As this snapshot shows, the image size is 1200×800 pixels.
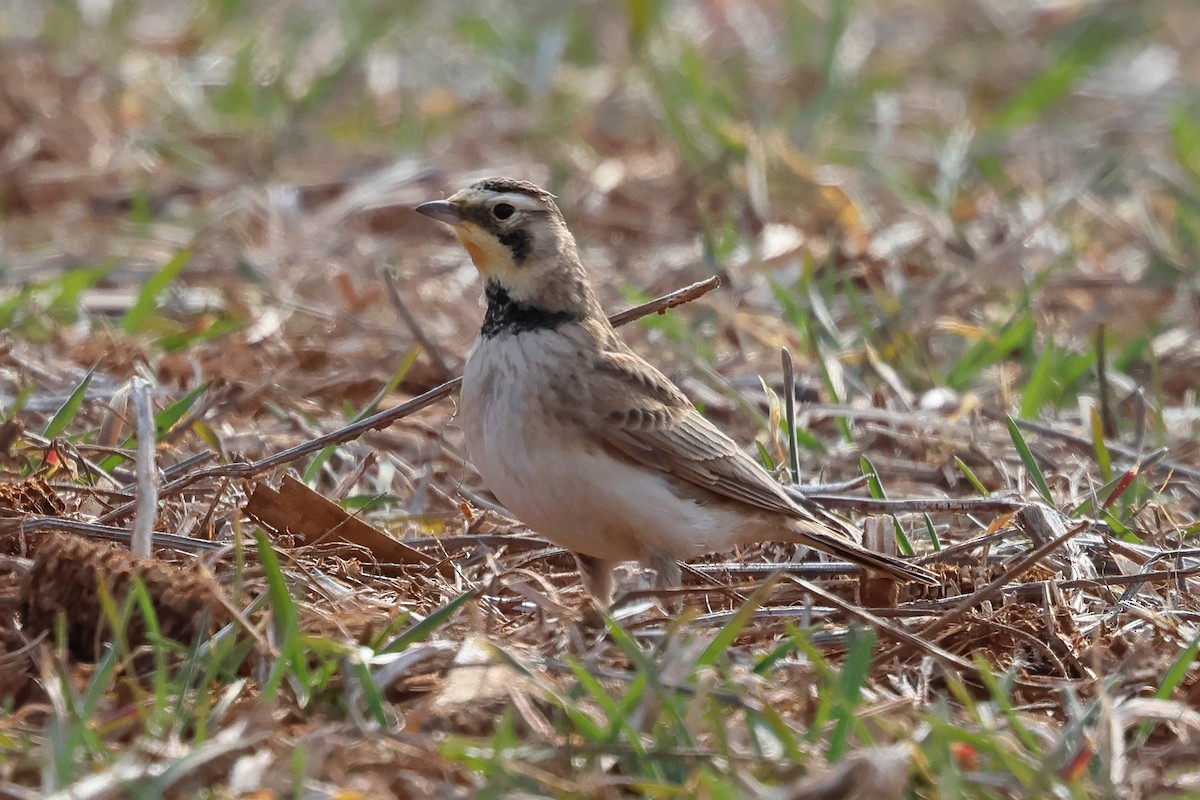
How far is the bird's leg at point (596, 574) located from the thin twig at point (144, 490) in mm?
1193

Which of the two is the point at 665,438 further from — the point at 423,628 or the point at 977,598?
the point at 423,628

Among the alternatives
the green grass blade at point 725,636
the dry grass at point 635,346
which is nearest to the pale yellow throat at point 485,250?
the dry grass at point 635,346

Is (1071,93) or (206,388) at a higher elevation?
(1071,93)

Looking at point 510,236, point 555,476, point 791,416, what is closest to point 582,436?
point 555,476

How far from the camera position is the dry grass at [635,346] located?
11.5 ft

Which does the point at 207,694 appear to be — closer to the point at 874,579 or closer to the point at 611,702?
the point at 611,702

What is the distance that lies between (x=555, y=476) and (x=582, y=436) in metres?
0.17

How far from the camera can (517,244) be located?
4770mm

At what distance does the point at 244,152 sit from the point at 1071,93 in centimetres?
515

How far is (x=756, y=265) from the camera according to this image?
24.1 ft

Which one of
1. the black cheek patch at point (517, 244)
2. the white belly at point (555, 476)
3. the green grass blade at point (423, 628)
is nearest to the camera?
the green grass blade at point (423, 628)

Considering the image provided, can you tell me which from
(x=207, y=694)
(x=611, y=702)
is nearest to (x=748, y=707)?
(x=611, y=702)

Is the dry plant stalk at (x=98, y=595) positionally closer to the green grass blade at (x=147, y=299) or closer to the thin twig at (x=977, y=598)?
the thin twig at (x=977, y=598)

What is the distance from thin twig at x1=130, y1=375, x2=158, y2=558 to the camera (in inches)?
164
